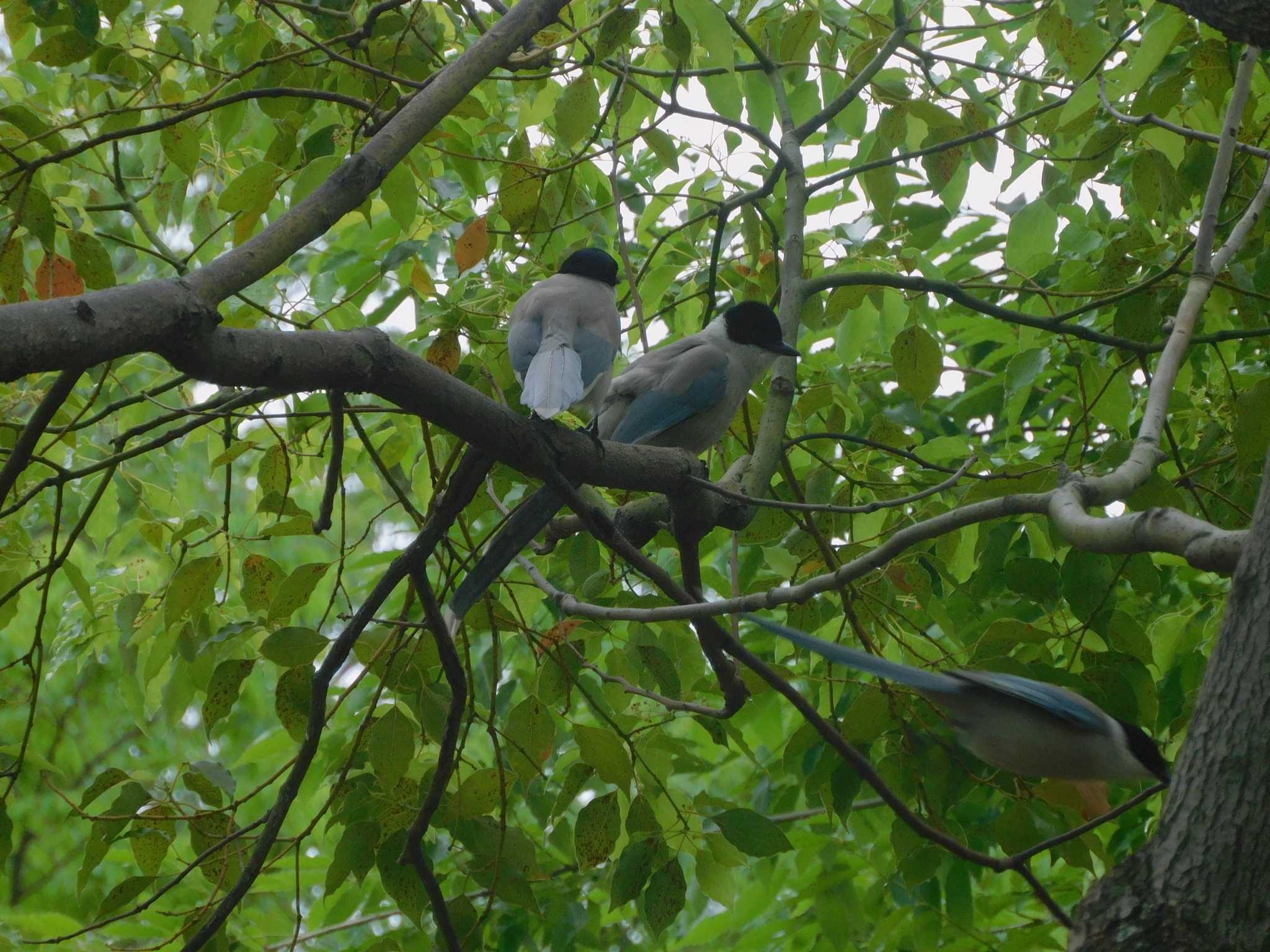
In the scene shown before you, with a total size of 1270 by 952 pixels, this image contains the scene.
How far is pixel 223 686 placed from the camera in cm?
268

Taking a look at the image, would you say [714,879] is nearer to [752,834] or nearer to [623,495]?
[752,834]

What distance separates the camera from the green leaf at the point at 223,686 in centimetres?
266

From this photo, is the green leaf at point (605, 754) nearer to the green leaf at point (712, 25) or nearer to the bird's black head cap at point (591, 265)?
the green leaf at point (712, 25)

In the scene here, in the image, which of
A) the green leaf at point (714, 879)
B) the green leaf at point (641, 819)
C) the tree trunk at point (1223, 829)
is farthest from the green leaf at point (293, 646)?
the tree trunk at point (1223, 829)

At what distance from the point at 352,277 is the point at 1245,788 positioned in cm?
365

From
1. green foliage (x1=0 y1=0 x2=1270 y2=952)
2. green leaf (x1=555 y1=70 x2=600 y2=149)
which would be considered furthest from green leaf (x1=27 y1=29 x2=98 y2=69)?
green leaf (x1=555 y1=70 x2=600 y2=149)

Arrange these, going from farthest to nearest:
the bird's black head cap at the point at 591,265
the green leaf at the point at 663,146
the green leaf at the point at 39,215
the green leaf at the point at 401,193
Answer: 1. the bird's black head cap at the point at 591,265
2. the green leaf at the point at 663,146
3. the green leaf at the point at 401,193
4. the green leaf at the point at 39,215

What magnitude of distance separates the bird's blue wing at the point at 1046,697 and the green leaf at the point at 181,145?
2.25 meters

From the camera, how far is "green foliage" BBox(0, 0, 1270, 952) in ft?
8.70

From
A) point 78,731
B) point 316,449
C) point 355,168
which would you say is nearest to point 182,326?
point 355,168

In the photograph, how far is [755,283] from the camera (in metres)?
3.82

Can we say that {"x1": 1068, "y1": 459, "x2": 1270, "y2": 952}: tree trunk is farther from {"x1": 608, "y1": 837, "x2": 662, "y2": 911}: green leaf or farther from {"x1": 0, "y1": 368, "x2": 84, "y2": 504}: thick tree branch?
{"x1": 0, "y1": 368, "x2": 84, "y2": 504}: thick tree branch

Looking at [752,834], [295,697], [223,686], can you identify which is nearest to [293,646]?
[295,697]

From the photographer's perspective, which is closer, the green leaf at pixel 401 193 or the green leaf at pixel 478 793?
the green leaf at pixel 478 793
